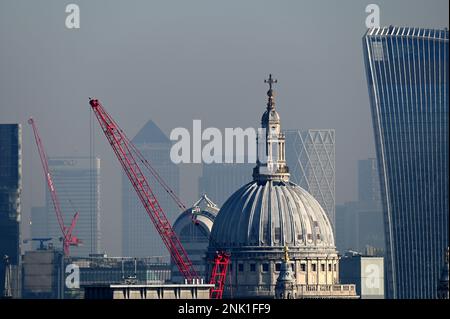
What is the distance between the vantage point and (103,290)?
174 m
